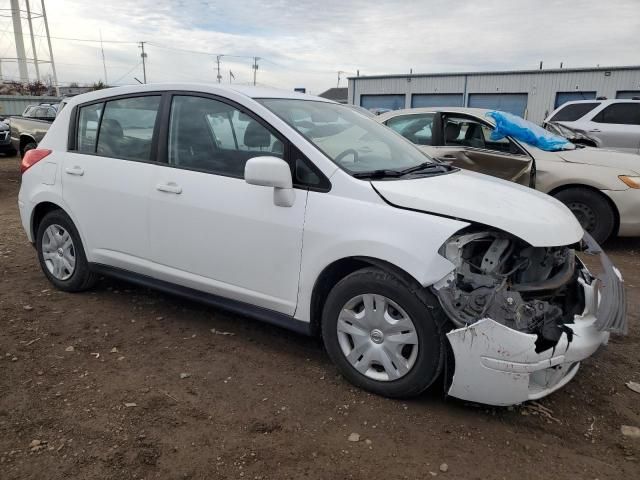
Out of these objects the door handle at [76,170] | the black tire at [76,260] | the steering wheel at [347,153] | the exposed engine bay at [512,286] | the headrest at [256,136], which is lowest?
the black tire at [76,260]

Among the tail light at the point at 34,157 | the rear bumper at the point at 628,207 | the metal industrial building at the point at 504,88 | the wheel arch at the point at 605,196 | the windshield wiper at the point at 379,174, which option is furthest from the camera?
the metal industrial building at the point at 504,88

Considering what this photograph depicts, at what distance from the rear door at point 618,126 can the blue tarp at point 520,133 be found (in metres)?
4.60

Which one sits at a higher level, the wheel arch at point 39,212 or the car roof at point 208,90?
the car roof at point 208,90

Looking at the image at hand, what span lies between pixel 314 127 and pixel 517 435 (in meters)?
2.12

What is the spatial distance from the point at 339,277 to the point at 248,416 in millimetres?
918

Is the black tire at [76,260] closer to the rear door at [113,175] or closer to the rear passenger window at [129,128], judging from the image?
the rear door at [113,175]

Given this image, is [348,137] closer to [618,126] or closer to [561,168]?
[561,168]

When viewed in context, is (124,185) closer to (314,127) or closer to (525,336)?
(314,127)

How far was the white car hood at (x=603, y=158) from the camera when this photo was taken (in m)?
6.04

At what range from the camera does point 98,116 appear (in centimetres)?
411

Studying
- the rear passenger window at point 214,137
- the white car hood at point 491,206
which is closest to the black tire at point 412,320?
the white car hood at point 491,206

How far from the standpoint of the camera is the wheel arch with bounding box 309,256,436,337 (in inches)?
106

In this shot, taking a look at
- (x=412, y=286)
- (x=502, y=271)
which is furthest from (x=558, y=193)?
(x=412, y=286)

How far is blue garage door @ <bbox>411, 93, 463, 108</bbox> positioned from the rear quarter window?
61.9 ft
